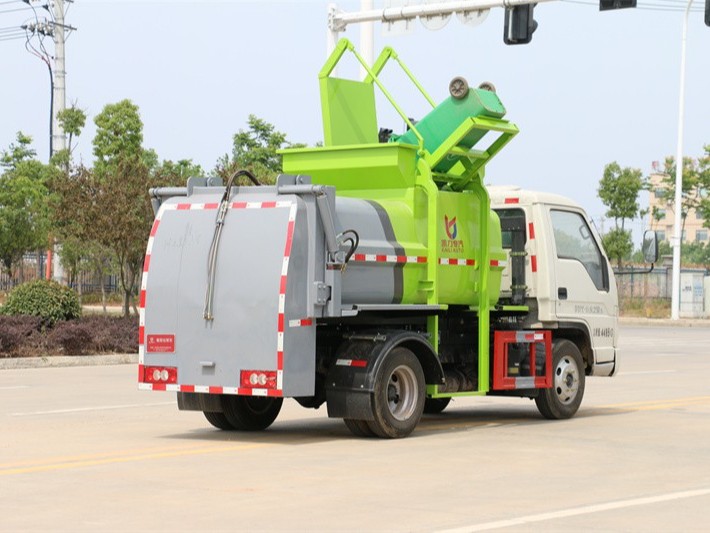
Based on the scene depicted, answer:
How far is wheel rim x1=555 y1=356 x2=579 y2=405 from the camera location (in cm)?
1562

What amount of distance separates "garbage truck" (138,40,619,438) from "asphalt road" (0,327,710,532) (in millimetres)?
528

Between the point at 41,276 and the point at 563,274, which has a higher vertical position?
the point at 563,274

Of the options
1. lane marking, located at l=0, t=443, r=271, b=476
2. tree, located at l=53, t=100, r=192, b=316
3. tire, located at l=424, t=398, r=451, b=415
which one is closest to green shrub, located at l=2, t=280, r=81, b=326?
tree, located at l=53, t=100, r=192, b=316

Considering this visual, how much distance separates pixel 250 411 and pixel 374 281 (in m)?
1.90

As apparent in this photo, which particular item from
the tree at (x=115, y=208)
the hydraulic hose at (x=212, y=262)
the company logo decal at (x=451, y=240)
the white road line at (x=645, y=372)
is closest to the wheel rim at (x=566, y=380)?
the company logo decal at (x=451, y=240)

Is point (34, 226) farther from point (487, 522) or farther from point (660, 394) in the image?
point (487, 522)

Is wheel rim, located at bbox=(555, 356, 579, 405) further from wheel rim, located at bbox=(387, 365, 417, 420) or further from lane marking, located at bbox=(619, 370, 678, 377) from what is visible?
lane marking, located at bbox=(619, 370, 678, 377)

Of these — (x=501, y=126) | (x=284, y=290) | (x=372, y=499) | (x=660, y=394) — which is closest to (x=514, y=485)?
(x=372, y=499)

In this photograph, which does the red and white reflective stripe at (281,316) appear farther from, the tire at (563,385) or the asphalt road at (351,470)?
the tire at (563,385)

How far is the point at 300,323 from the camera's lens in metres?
12.6

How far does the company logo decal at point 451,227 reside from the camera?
46.7 ft

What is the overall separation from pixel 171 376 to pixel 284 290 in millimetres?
1487

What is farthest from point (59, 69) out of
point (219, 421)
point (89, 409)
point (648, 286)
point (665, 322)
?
point (219, 421)

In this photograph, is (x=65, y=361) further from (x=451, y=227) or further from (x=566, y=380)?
(x=451, y=227)
